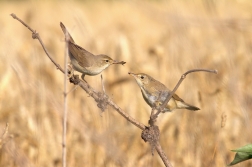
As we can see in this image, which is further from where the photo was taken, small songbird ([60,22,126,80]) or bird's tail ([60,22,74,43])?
small songbird ([60,22,126,80])

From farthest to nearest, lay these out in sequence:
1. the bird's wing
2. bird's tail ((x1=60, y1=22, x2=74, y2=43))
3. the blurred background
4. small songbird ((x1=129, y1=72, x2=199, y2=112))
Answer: the blurred background, small songbird ((x1=129, y1=72, x2=199, y2=112)), the bird's wing, bird's tail ((x1=60, y1=22, x2=74, y2=43))

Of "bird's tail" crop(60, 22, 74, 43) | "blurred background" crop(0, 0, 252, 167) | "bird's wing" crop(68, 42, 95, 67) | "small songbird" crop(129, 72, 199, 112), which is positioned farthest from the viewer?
"blurred background" crop(0, 0, 252, 167)

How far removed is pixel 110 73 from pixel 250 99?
1.99 metres

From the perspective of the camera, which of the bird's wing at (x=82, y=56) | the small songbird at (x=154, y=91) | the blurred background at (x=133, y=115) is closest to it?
the bird's wing at (x=82, y=56)

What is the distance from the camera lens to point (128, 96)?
5523 mm

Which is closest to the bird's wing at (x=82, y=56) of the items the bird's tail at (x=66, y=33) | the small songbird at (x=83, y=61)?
the small songbird at (x=83, y=61)

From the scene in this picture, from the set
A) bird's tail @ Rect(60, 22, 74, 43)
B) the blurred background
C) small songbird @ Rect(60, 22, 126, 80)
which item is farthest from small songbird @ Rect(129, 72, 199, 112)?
bird's tail @ Rect(60, 22, 74, 43)

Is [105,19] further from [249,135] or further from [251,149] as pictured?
[251,149]

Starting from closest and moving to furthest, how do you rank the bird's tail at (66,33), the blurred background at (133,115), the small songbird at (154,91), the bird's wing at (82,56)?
1. the bird's tail at (66,33)
2. the bird's wing at (82,56)
3. the small songbird at (154,91)
4. the blurred background at (133,115)

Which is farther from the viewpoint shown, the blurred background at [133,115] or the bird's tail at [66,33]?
the blurred background at [133,115]

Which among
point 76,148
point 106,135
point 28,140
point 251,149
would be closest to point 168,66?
point 76,148

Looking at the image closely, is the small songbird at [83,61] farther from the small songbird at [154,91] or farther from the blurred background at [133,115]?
the small songbird at [154,91]

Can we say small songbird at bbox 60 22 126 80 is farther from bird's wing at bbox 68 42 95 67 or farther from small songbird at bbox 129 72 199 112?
small songbird at bbox 129 72 199 112

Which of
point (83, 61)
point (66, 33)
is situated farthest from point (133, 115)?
point (66, 33)
